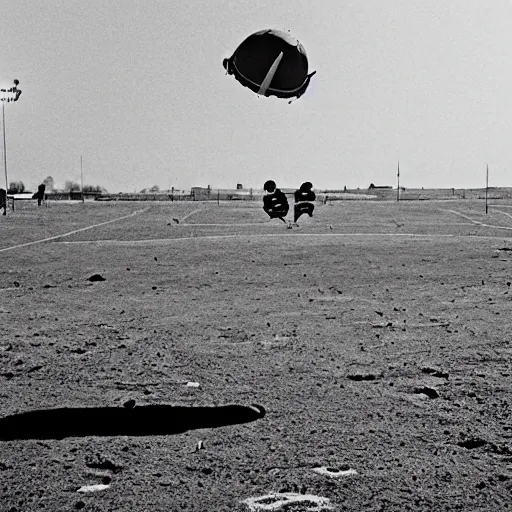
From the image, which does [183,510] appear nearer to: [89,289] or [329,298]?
[329,298]

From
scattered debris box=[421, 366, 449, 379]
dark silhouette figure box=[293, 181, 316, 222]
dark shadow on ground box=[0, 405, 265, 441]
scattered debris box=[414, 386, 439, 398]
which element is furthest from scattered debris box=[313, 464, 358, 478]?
dark silhouette figure box=[293, 181, 316, 222]

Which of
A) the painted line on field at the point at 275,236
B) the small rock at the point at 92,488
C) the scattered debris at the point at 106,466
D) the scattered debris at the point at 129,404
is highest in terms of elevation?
the painted line on field at the point at 275,236

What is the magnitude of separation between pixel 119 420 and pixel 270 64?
4806 mm

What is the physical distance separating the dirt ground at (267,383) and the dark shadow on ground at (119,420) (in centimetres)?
4

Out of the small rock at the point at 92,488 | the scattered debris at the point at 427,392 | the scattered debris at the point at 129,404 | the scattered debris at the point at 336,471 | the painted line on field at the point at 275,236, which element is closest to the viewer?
the small rock at the point at 92,488

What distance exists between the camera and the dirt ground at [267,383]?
474 centimetres

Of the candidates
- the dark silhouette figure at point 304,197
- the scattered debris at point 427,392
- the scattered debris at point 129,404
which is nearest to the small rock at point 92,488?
the scattered debris at point 129,404

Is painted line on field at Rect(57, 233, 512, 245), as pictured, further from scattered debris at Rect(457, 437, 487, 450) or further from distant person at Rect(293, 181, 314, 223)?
scattered debris at Rect(457, 437, 487, 450)

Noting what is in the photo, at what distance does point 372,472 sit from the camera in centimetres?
497

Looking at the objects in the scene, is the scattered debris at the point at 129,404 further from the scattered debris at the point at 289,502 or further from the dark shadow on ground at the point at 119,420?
the scattered debris at the point at 289,502

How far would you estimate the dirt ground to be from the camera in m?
4.74

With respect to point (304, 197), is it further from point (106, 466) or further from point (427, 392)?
point (106, 466)

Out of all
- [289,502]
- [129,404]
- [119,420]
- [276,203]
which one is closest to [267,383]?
[129,404]

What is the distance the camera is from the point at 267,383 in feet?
23.8
